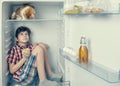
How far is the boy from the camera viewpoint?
2232 mm

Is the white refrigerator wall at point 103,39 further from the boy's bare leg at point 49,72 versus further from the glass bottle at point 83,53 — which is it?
the boy's bare leg at point 49,72

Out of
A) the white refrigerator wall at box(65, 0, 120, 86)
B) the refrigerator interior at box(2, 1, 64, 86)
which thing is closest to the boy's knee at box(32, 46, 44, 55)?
the refrigerator interior at box(2, 1, 64, 86)

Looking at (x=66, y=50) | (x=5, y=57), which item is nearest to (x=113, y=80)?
(x=66, y=50)

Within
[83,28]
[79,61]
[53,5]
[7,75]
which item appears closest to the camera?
[79,61]

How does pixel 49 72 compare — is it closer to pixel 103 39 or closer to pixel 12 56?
pixel 12 56

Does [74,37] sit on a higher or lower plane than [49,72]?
higher

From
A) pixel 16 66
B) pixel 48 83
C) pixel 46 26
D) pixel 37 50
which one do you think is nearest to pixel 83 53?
pixel 48 83

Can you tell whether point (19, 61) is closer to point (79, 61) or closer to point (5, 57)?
point (5, 57)

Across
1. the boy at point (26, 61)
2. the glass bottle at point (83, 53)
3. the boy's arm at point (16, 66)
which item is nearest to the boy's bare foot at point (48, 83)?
the boy at point (26, 61)

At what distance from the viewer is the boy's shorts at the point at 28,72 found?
7.39 ft

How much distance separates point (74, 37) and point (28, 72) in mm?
694

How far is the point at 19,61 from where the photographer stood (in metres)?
2.28

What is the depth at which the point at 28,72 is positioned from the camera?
2266 millimetres

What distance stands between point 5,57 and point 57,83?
0.54 m
